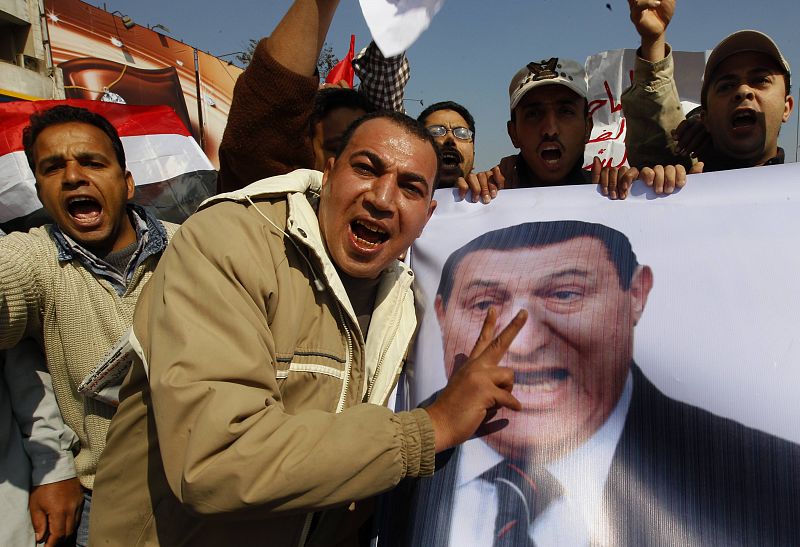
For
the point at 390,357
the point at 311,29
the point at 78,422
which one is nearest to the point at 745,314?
the point at 390,357

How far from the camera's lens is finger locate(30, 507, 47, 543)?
185 cm

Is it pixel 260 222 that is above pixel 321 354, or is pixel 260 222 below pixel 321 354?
above

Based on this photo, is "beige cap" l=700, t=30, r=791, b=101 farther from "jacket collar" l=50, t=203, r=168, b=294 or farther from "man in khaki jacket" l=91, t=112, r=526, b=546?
"jacket collar" l=50, t=203, r=168, b=294

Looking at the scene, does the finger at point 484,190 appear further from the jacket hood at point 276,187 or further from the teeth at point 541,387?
the teeth at point 541,387

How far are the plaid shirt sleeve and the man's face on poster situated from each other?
1.16 metres

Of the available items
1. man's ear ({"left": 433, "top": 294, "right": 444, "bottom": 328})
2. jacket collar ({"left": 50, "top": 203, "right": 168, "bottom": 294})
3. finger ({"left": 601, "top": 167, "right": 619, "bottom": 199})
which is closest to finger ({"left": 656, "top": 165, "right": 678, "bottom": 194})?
finger ({"left": 601, "top": 167, "right": 619, "bottom": 199})

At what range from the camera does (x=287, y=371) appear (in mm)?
1327

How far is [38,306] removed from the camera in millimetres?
1790

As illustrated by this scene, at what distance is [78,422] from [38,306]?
44 cm

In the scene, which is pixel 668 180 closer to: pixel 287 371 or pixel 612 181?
pixel 612 181

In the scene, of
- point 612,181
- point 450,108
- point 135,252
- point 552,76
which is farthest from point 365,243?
point 450,108

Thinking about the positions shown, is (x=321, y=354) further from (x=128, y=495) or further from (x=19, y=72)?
(x=19, y=72)

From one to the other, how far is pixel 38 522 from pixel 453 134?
9.40ft

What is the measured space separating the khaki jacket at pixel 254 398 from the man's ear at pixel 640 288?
65cm
